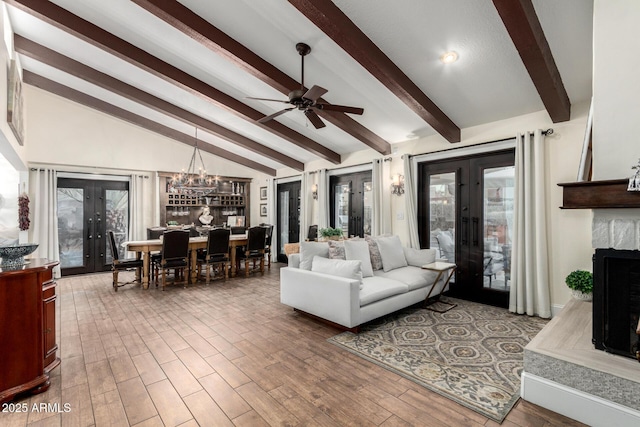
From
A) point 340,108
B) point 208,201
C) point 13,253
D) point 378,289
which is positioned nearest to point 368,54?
point 340,108

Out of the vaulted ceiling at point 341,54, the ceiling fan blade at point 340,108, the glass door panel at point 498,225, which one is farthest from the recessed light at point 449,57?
the glass door panel at point 498,225

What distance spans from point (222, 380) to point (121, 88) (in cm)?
508

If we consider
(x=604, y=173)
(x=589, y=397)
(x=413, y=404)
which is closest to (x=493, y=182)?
(x=604, y=173)

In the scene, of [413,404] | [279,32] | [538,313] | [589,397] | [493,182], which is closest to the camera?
[589,397]

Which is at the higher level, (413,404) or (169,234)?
(169,234)

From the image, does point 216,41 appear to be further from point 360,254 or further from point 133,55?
point 360,254

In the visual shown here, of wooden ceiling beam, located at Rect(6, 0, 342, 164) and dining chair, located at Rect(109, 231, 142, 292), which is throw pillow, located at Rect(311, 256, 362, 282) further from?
dining chair, located at Rect(109, 231, 142, 292)

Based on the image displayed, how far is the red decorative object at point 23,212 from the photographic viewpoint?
220 inches

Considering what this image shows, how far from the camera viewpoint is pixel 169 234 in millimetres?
5230

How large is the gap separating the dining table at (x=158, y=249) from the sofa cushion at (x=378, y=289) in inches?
137

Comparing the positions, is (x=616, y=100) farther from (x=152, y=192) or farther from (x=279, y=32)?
(x=152, y=192)

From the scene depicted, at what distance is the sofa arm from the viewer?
3.20 meters

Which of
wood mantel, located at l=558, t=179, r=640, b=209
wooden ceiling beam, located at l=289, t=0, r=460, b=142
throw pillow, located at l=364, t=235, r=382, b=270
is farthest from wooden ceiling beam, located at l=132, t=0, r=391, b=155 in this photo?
wood mantel, located at l=558, t=179, r=640, b=209

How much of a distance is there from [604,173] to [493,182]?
2344 millimetres
